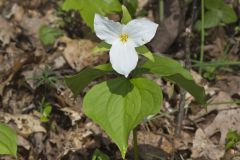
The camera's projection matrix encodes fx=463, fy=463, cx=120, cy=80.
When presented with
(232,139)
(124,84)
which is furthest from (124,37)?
(232,139)

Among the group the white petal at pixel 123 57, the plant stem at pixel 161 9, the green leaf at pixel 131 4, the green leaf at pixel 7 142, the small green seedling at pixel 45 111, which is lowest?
A: the small green seedling at pixel 45 111

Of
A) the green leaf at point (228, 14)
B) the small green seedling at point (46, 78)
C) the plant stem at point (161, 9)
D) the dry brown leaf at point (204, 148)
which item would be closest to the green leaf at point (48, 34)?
the small green seedling at point (46, 78)

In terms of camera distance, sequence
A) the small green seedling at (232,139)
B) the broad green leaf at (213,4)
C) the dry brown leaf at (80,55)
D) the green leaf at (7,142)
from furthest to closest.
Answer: the dry brown leaf at (80,55) < the broad green leaf at (213,4) < the small green seedling at (232,139) < the green leaf at (7,142)

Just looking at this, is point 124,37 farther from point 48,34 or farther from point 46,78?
point 48,34

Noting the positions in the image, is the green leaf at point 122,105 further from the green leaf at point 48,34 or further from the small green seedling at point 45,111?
the green leaf at point 48,34

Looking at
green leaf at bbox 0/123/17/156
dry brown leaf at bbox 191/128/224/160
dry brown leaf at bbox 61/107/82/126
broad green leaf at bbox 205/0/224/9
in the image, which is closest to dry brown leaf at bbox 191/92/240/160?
dry brown leaf at bbox 191/128/224/160

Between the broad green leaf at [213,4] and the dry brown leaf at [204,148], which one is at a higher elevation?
the broad green leaf at [213,4]
